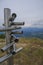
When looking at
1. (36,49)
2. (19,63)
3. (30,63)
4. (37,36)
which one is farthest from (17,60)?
(37,36)

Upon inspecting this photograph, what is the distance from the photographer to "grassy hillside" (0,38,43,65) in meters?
2.08

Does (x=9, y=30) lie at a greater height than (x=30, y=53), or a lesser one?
greater

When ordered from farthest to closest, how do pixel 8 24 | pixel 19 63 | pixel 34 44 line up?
pixel 34 44, pixel 19 63, pixel 8 24

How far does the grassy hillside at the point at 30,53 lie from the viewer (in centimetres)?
208

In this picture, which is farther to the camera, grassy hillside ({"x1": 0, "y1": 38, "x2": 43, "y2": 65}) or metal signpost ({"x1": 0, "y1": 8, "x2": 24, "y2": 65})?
grassy hillside ({"x1": 0, "y1": 38, "x2": 43, "y2": 65})

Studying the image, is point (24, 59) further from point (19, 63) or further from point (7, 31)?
point (7, 31)

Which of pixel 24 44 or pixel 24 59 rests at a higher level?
pixel 24 44

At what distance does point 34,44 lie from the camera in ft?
7.27

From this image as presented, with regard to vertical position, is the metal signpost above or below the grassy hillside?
above

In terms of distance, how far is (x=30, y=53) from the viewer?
215cm

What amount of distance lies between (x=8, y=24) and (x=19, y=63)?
114cm

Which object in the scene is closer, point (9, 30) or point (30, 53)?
point (9, 30)

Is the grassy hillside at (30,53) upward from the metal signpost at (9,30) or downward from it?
downward

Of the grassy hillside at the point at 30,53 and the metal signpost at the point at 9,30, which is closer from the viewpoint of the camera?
the metal signpost at the point at 9,30
